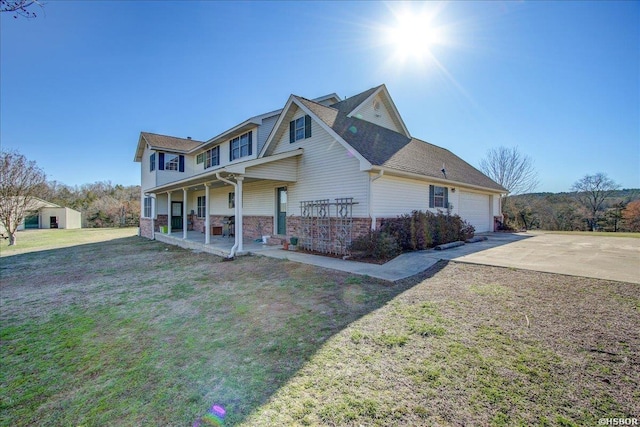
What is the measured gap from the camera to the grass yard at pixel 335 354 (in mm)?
2395

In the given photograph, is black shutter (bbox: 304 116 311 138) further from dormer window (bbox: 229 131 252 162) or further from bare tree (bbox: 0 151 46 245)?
bare tree (bbox: 0 151 46 245)

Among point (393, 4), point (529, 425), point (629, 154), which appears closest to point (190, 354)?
point (529, 425)

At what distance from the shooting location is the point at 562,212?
3161cm

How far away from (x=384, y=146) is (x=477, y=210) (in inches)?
346

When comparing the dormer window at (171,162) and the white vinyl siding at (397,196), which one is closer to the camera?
the white vinyl siding at (397,196)

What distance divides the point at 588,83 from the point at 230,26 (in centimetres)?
1437

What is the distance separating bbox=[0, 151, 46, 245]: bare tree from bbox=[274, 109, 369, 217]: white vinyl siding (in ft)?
68.4

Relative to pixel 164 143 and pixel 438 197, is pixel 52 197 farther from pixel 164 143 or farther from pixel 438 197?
pixel 438 197

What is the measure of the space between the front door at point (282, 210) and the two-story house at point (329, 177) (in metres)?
0.05

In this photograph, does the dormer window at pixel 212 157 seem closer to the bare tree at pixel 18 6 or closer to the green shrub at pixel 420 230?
the green shrub at pixel 420 230

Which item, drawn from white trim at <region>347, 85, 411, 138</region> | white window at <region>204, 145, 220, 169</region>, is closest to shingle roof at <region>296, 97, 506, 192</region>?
white trim at <region>347, 85, 411, 138</region>

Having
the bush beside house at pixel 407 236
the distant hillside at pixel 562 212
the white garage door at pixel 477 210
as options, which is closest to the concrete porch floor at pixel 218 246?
the bush beside house at pixel 407 236

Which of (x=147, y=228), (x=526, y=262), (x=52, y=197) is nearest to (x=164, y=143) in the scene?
(x=147, y=228)

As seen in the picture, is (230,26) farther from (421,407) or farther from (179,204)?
(179,204)
